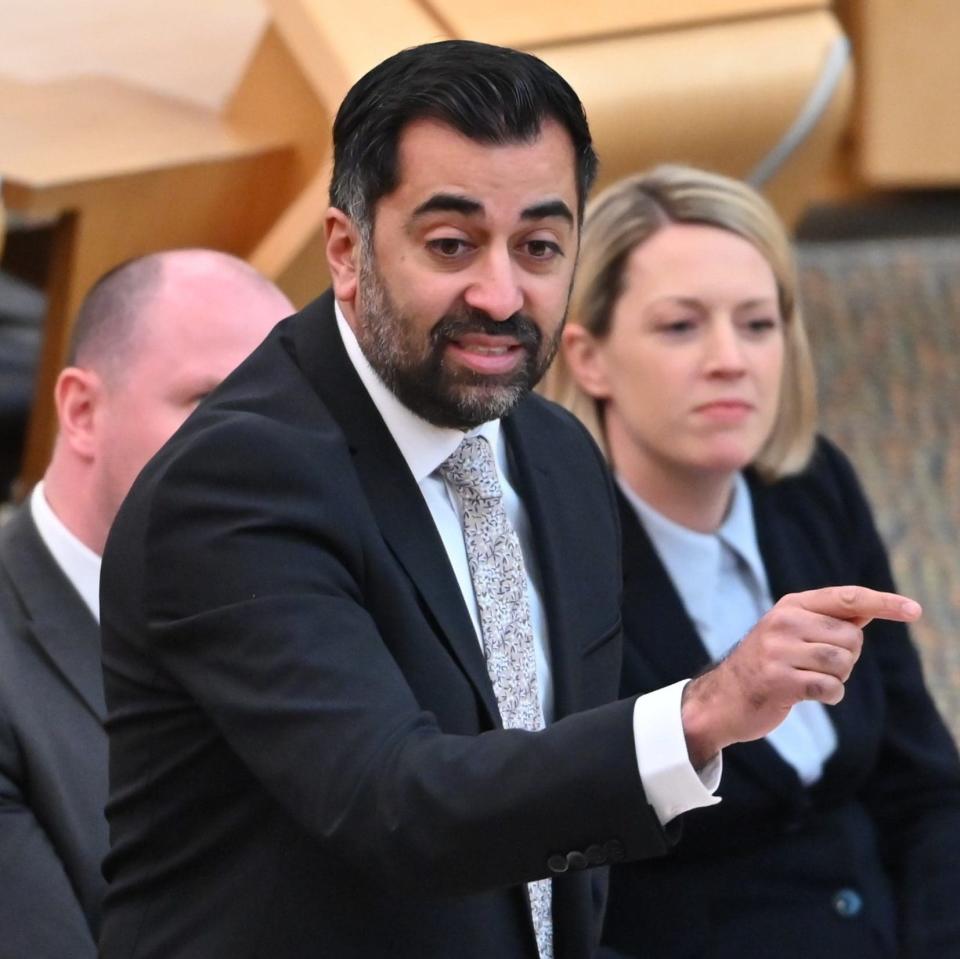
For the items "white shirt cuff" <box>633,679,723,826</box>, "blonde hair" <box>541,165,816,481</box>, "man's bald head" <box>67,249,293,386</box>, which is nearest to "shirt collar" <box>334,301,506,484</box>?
"white shirt cuff" <box>633,679,723,826</box>

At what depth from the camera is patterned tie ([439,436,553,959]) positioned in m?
1.50

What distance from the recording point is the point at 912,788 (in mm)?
2404

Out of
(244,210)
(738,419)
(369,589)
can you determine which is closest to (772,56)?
(244,210)

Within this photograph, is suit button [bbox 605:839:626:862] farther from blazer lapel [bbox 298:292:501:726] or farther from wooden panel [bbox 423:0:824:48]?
wooden panel [bbox 423:0:824:48]

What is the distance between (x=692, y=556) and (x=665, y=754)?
1147mm

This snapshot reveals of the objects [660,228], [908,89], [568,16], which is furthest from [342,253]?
[908,89]

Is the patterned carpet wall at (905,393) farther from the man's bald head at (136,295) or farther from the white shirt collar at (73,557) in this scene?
the white shirt collar at (73,557)

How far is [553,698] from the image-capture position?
1549 mm

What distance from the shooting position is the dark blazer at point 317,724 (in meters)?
1.26

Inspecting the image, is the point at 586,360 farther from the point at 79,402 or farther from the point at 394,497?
the point at 394,497

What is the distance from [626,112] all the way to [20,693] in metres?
2.00

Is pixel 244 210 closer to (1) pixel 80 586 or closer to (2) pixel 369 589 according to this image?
(1) pixel 80 586

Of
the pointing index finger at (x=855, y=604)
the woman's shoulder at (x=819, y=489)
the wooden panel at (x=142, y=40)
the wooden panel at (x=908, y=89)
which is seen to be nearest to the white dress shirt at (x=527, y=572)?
the pointing index finger at (x=855, y=604)

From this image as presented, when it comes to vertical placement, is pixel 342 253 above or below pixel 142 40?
below
